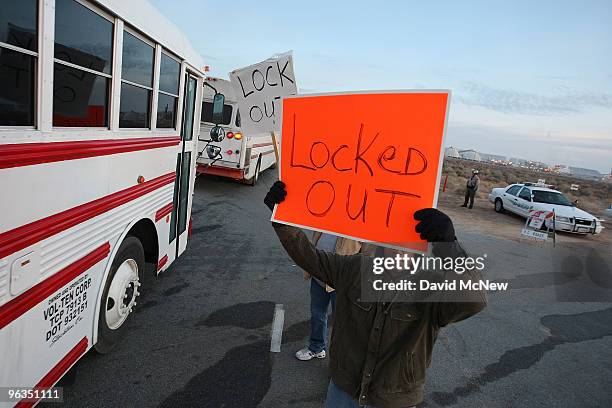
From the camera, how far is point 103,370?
3.20 m

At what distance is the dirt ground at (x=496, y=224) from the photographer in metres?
11.9

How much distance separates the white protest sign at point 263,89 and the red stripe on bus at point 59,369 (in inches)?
78.1

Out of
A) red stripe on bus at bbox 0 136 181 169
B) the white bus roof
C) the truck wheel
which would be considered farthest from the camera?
the truck wheel

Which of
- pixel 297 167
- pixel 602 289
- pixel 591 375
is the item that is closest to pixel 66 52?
pixel 297 167

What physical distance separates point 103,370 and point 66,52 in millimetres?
2417

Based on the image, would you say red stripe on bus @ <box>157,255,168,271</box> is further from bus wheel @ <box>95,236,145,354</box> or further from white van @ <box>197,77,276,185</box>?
white van @ <box>197,77,276,185</box>

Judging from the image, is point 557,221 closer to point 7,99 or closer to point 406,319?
point 406,319

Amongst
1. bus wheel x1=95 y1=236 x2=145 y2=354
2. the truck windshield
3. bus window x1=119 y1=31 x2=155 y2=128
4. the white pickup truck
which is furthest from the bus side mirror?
the truck windshield

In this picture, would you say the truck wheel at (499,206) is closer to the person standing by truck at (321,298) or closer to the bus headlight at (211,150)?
the bus headlight at (211,150)

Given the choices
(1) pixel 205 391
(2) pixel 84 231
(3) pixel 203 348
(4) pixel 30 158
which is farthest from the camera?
(3) pixel 203 348

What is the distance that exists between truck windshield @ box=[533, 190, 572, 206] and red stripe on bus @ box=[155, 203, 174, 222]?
13.8 meters

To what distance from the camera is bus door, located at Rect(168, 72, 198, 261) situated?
191 inches

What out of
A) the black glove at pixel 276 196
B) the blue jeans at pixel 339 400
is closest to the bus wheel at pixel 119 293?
the black glove at pixel 276 196

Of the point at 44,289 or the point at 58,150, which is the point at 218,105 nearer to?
the point at 58,150
